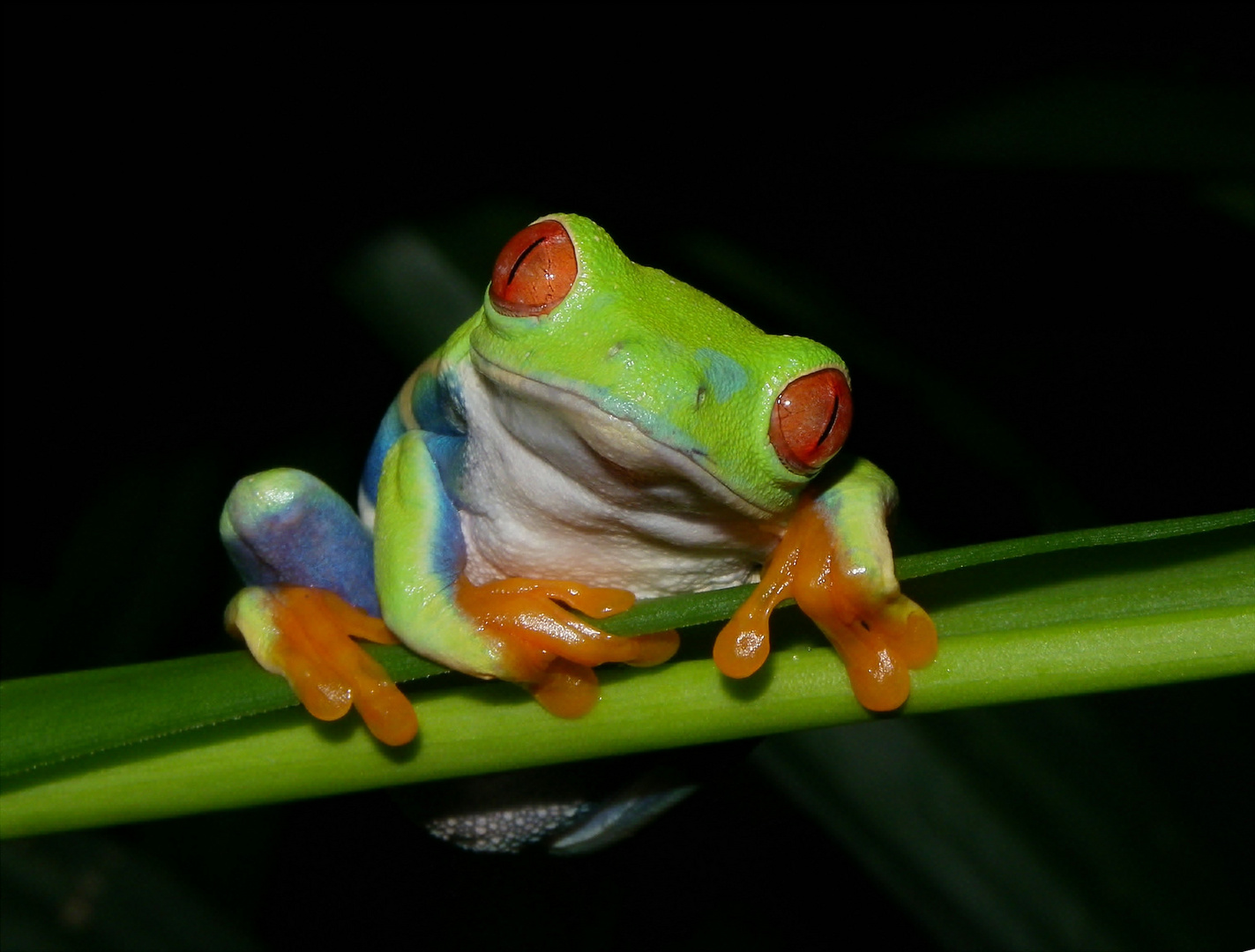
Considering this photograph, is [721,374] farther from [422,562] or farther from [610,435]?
[422,562]

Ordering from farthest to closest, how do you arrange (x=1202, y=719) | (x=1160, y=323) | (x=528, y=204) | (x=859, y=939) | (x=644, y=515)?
(x=1160, y=323)
(x=859, y=939)
(x=528, y=204)
(x=1202, y=719)
(x=644, y=515)

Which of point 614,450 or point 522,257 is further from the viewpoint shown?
point 522,257

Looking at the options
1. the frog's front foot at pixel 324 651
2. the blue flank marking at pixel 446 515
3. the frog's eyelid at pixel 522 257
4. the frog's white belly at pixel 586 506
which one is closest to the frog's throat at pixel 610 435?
the frog's white belly at pixel 586 506

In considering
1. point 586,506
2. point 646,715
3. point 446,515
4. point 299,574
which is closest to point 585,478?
point 586,506

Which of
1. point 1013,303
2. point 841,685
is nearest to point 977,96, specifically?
point 1013,303

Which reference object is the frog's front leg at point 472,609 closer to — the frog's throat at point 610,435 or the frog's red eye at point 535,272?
the frog's throat at point 610,435

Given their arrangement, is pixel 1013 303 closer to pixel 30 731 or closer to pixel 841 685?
pixel 841 685
